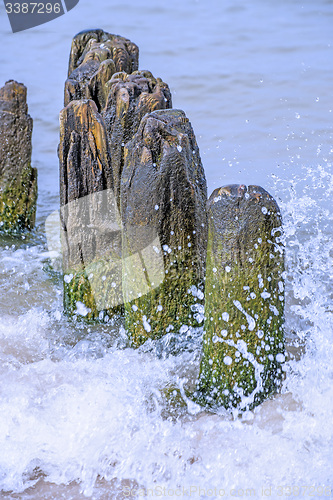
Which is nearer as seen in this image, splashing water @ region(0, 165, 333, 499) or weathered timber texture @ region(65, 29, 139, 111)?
splashing water @ region(0, 165, 333, 499)

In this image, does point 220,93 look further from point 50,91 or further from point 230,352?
point 230,352

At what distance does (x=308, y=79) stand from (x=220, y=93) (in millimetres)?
1179

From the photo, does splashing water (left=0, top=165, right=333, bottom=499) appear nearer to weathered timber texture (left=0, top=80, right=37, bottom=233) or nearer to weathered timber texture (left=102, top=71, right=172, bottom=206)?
weathered timber texture (left=102, top=71, right=172, bottom=206)

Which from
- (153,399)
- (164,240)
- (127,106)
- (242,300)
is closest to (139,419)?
(153,399)

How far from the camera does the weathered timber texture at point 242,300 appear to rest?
2.32 metres

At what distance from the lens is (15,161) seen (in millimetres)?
4168

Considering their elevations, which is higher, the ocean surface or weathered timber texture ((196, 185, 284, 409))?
weathered timber texture ((196, 185, 284, 409))

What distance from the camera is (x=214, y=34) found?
9867mm

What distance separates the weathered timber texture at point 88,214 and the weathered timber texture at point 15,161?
1171 millimetres

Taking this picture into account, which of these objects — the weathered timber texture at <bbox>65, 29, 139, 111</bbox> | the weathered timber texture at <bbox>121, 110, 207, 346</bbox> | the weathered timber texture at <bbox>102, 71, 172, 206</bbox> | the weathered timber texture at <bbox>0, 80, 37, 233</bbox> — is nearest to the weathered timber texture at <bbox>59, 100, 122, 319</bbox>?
the weathered timber texture at <bbox>102, 71, 172, 206</bbox>

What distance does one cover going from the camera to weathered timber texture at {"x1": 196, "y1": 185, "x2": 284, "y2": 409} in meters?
2.32

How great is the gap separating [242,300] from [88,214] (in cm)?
103

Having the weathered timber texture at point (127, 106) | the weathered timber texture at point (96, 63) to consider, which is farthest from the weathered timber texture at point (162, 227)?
the weathered timber texture at point (96, 63)

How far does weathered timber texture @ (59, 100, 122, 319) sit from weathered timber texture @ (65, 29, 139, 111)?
0.64 m
